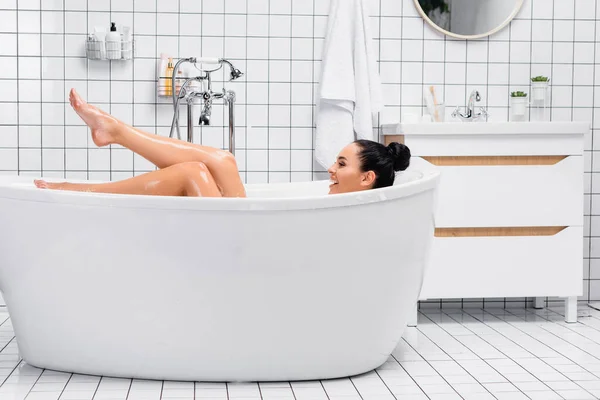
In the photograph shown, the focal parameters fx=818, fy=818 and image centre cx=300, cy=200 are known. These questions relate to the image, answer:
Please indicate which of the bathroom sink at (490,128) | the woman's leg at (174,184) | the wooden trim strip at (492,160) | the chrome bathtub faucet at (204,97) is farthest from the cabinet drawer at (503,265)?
the woman's leg at (174,184)

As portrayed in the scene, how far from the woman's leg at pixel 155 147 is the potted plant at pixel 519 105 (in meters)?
1.68

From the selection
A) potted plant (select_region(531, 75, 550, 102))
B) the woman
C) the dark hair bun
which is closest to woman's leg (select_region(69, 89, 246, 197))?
the woman

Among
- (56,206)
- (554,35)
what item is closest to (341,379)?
(56,206)

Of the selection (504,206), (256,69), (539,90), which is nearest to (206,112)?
(256,69)

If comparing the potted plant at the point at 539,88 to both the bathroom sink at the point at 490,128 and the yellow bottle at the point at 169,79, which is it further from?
the yellow bottle at the point at 169,79

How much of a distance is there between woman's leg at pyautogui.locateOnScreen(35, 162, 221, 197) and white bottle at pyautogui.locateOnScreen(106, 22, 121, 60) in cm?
120

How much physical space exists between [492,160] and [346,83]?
0.74 meters

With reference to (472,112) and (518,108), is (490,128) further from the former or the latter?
(518,108)

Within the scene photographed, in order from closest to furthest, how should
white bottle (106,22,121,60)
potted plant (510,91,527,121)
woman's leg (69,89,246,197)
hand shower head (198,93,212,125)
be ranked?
woman's leg (69,89,246,197), hand shower head (198,93,212,125), white bottle (106,22,121,60), potted plant (510,91,527,121)

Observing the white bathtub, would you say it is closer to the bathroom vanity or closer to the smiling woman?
the smiling woman

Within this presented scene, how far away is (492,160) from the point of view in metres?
3.45

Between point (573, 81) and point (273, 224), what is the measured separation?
224 centimetres

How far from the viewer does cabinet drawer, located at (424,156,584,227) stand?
3432 mm

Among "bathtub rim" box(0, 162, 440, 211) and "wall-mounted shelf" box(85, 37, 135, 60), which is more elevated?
"wall-mounted shelf" box(85, 37, 135, 60)
